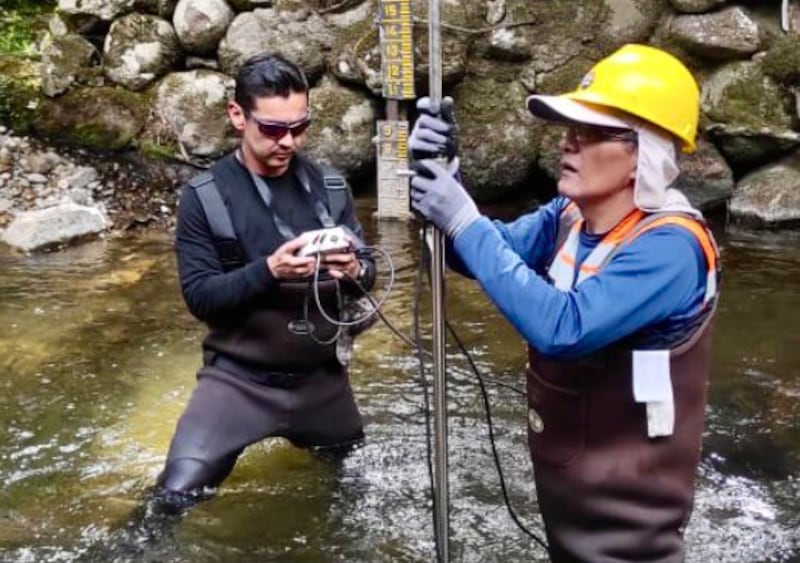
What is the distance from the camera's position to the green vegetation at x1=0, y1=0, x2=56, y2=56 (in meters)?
12.1

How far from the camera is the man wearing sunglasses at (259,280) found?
378cm

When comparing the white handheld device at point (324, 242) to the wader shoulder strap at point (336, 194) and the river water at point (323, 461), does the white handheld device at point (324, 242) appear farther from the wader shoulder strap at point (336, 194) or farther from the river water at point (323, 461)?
the river water at point (323, 461)

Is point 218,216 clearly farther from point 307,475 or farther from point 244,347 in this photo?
point 307,475

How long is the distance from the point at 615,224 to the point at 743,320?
4.84 m

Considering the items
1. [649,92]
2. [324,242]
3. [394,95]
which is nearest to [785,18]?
[394,95]

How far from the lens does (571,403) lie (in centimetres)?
269

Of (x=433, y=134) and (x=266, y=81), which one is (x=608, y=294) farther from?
(x=266, y=81)

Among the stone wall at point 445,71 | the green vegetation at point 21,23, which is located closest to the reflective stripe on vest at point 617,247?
the stone wall at point 445,71

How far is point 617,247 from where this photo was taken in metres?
2.54

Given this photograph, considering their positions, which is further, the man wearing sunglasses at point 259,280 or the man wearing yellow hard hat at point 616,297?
the man wearing sunglasses at point 259,280

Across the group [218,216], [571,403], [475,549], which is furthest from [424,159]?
[475,549]

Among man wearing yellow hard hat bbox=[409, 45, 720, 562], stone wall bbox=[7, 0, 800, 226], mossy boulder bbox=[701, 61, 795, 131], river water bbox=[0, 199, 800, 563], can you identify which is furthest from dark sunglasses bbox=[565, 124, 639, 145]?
mossy boulder bbox=[701, 61, 795, 131]

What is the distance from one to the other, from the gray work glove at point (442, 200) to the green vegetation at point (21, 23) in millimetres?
10457

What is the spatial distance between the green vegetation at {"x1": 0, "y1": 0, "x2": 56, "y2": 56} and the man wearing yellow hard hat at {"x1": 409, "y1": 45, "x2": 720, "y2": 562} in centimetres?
1064
